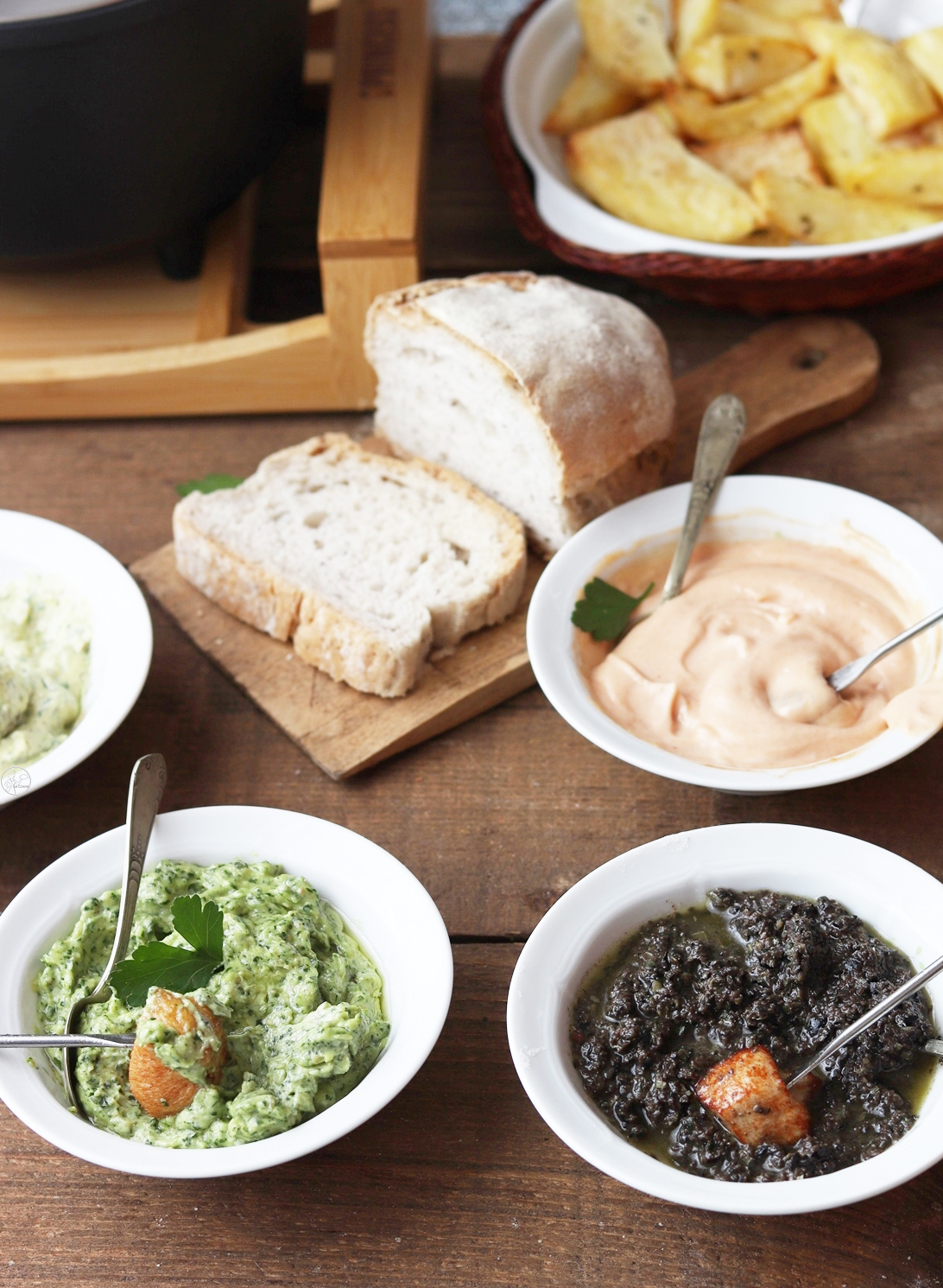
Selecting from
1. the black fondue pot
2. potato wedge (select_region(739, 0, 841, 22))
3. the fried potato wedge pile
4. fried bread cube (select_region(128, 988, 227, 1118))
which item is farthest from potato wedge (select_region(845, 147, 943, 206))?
fried bread cube (select_region(128, 988, 227, 1118))

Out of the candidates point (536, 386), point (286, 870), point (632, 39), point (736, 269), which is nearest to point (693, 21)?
point (632, 39)

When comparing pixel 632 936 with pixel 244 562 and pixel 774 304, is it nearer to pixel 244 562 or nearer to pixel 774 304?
pixel 244 562

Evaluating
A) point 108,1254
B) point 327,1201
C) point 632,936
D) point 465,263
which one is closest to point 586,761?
point 632,936

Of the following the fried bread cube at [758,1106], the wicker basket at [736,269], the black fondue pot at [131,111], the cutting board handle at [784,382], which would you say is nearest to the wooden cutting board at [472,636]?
the cutting board handle at [784,382]

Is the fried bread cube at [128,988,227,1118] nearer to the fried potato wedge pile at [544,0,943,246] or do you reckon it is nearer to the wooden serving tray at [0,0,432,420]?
the wooden serving tray at [0,0,432,420]

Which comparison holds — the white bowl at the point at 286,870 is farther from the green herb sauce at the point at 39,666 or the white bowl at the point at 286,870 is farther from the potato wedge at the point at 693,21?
the potato wedge at the point at 693,21
